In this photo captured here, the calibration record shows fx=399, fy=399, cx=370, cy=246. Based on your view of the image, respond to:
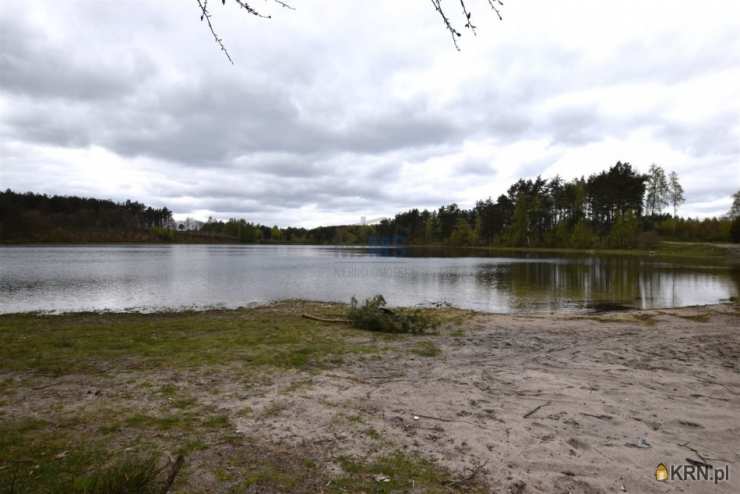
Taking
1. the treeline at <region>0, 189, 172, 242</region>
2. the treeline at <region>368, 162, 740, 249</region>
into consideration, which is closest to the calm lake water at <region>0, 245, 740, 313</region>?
the treeline at <region>368, 162, 740, 249</region>

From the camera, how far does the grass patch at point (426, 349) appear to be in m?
9.89

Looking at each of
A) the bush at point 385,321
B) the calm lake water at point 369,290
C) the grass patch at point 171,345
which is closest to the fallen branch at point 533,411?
the grass patch at point 171,345

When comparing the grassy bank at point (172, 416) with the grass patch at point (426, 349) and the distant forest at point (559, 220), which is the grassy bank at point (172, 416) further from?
the distant forest at point (559, 220)

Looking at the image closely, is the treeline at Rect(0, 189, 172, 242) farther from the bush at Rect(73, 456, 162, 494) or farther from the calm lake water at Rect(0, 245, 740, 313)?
the bush at Rect(73, 456, 162, 494)

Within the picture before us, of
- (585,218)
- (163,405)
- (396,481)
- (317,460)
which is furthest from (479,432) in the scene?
(585,218)

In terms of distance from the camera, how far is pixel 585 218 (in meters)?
106

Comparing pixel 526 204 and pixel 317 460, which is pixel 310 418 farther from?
pixel 526 204

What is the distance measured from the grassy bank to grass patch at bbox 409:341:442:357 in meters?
0.04

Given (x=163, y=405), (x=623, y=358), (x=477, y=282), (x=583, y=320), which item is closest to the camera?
(x=163, y=405)

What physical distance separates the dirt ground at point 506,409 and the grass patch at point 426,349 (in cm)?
12

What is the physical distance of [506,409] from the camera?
5.93m

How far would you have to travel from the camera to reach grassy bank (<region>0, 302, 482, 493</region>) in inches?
153

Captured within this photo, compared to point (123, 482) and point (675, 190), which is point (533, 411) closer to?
point (123, 482)

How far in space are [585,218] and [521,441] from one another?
116 metres
